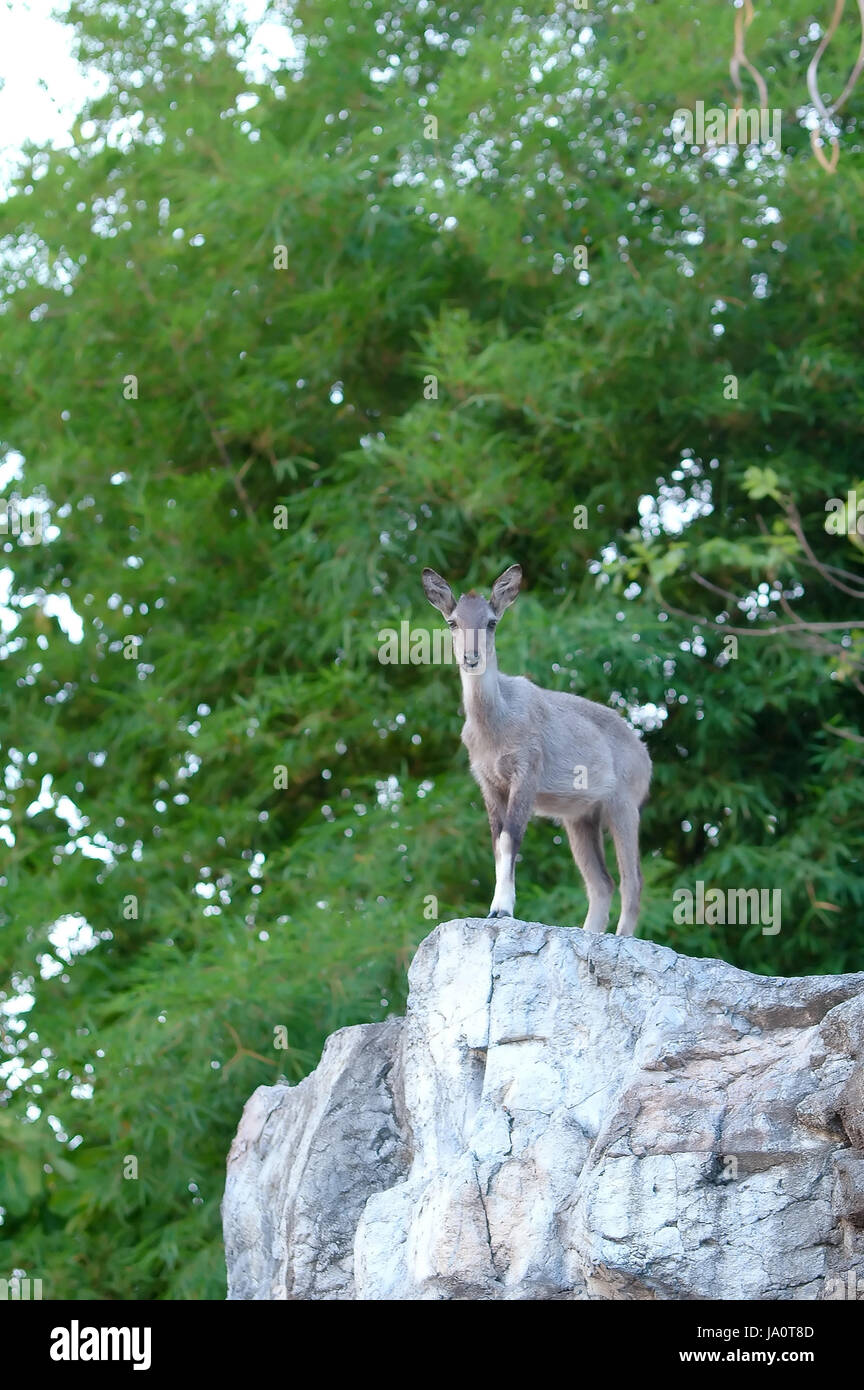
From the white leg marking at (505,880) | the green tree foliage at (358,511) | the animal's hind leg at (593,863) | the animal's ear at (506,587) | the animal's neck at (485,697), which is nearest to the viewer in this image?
the white leg marking at (505,880)

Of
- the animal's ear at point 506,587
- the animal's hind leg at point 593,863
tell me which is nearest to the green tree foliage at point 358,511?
the animal's hind leg at point 593,863

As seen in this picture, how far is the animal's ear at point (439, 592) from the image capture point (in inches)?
274

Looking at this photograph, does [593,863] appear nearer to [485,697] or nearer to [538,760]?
[538,760]

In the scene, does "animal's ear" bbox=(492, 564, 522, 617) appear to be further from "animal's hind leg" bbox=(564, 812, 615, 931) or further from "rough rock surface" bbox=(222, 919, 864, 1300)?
"rough rock surface" bbox=(222, 919, 864, 1300)

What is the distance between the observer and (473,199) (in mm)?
11430

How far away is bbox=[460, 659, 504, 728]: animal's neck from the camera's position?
692 centimetres

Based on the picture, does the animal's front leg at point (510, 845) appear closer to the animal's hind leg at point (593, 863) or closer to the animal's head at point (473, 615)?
the animal's head at point (473, 615)

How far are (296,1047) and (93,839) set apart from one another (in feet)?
9.35

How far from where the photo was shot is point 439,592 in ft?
23.0

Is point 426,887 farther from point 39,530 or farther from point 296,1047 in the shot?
point 39,530

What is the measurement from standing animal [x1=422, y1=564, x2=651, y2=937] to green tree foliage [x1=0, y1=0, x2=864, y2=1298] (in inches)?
75.2

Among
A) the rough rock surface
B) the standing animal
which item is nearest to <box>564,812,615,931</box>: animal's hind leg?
the standing animal

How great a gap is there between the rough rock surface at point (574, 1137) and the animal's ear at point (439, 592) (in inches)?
53.1

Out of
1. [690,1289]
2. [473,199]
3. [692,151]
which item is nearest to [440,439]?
[473,199]
